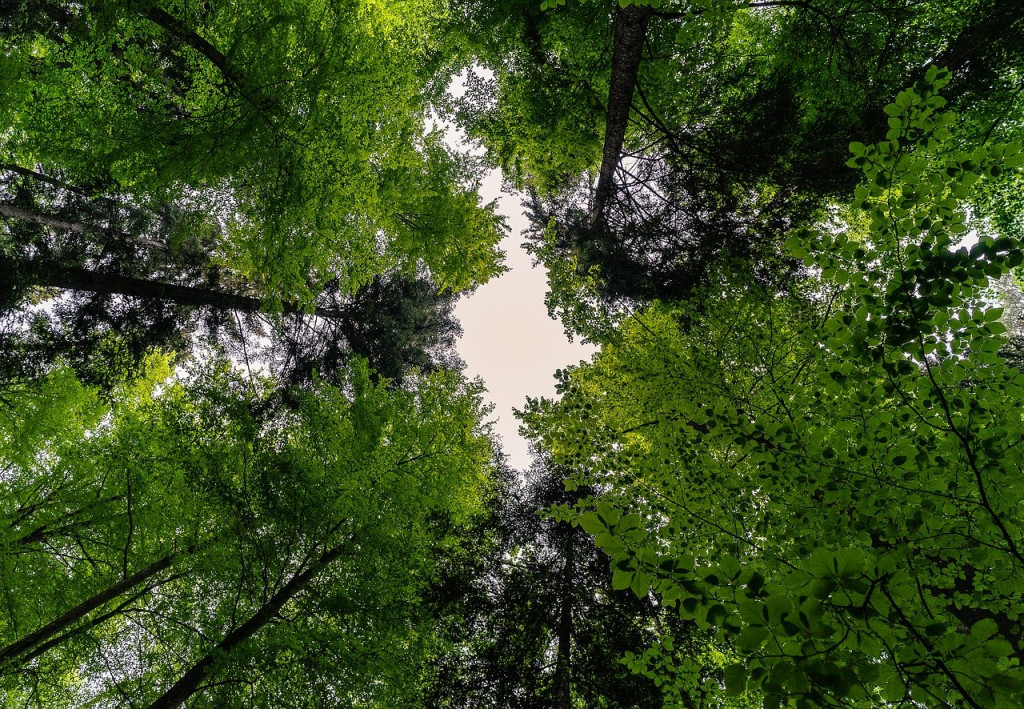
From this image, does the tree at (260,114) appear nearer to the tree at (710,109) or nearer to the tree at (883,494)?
the tree at (710,109)

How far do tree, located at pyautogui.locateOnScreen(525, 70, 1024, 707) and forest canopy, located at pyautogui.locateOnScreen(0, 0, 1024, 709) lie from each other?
0.10 feet

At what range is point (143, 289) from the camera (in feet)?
31.0

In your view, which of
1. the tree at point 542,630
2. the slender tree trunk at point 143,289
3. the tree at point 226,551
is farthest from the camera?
the slender tree trunk at point 143,289

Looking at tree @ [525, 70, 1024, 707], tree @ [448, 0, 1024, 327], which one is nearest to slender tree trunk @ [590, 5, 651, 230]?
tree @ [448, 0, 1024, 327]

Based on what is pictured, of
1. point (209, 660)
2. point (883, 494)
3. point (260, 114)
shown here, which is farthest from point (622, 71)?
point (209, 660)

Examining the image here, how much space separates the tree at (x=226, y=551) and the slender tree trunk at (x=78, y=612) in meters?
0.02

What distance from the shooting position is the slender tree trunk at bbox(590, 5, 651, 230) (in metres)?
4.08

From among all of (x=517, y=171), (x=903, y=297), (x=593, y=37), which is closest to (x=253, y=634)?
(x=903, y=297)

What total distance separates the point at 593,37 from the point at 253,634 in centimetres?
850

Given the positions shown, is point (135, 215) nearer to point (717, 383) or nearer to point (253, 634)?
point (253, 634)

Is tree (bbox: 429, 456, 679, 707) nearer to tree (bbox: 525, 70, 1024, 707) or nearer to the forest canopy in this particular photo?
the forest canopy

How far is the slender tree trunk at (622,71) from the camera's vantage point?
408 centimetres

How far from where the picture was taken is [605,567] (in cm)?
814

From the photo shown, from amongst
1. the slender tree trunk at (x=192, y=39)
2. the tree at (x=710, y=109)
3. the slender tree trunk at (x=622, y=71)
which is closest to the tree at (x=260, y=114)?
→ the slender tree trunk at (x=192, y=39)
